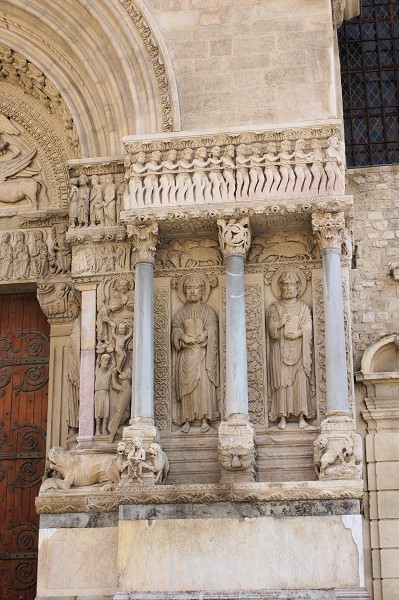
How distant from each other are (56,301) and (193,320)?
6.03 ft

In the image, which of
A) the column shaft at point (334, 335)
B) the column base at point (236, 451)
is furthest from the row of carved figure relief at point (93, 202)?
the column base at point (236, 451)

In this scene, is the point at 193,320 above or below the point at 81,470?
above

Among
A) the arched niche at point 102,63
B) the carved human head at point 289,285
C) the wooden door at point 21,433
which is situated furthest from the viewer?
Result: the wooden door at point 21,433

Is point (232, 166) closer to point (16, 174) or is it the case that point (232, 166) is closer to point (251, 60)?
point (251, 60)

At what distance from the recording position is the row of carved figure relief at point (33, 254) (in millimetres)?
10891

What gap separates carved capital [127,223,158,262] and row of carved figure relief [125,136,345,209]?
0.24 metres

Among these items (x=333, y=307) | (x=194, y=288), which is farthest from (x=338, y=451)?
(x=194, y=288)

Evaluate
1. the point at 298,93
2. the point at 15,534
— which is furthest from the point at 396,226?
the point at 15,534

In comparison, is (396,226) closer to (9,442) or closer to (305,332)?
(305,332)

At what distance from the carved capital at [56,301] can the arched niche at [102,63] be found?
1537mm

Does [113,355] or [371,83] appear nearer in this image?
[113,355]

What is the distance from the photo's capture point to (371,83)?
480 inches

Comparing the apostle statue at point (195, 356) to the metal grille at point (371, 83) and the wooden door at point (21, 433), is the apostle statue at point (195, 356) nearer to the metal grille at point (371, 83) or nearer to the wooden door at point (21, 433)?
the wooden door at point (21, 433)

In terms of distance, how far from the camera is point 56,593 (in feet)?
29.3
